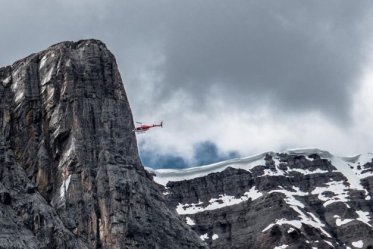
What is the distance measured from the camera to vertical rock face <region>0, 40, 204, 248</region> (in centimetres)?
11488

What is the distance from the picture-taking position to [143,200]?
130000 millimetres

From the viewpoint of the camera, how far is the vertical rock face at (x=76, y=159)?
11488 centimetres

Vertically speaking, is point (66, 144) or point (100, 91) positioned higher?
point (100, 91)

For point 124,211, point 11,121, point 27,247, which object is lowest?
point 27,247

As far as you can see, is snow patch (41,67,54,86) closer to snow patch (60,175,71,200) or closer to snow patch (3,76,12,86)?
snow patch (3,76,12,86)

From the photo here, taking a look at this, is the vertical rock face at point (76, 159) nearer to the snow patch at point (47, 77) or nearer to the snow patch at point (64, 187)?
the snow patch at point (64, 187)

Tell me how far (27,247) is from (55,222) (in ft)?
40.4

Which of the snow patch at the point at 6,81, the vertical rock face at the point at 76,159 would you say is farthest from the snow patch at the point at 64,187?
the snow patch at the point at 6,81

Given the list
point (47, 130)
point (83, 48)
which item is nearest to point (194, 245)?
point (47, 130)

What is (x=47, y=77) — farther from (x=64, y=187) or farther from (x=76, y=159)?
(x=64, y=187)

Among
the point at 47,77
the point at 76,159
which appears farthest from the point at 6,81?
the point at 76,159

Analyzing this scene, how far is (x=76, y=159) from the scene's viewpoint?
132250mm

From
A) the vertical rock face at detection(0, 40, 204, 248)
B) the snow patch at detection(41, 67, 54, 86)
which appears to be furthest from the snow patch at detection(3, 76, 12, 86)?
the snow patch at detection(41, 67, 54, 86)

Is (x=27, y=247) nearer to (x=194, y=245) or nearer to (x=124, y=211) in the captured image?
(x=124, y=211)
